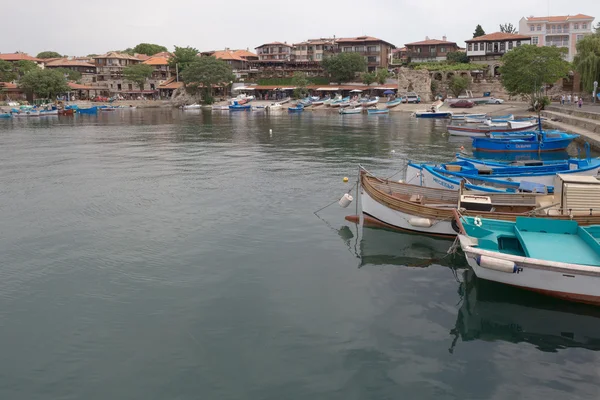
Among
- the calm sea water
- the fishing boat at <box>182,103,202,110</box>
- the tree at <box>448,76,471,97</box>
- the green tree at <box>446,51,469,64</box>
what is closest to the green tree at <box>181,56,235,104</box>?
the fishing boat at <box>182,103,202,110</box>

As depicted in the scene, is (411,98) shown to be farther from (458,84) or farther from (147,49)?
(147,49)

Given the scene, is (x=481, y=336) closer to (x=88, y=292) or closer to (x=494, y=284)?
(x=494, y=284)

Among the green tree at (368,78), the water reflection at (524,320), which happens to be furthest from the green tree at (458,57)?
the water reflection at (524,320)

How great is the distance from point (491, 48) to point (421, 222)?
87607 millimetres

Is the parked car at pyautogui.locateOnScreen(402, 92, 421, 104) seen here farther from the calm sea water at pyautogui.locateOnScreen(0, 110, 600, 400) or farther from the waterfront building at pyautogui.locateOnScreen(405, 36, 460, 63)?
the calm sea water at pyautogui.locateOnScreen(0, 110, 600, 400)

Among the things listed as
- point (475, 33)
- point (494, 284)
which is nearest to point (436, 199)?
point (494, 284)

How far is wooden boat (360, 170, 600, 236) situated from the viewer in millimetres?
13961

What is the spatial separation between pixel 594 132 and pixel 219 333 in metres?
36.8

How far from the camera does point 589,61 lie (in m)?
54.0

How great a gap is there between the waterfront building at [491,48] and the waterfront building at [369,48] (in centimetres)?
2138

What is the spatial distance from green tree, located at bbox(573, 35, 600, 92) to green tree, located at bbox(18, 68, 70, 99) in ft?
297

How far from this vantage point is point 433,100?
298ft

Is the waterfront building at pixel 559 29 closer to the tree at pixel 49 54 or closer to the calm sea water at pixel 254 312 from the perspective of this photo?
the calm sea water at pixel 254 312

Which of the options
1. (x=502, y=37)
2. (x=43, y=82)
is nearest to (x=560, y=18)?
(x=502, y=37)
